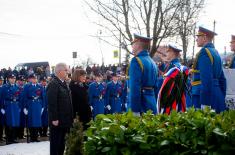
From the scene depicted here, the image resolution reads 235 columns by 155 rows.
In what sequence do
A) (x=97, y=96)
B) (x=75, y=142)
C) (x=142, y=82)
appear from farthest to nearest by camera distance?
(x=97, y=96), (x=142, y=82), (x=75, y=142)

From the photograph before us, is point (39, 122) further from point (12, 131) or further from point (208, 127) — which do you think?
point (208, 127)

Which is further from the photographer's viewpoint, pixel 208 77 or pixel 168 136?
pixel 208 77

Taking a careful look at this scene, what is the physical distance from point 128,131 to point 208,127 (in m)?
0.67

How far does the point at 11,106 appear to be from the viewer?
43.4 feet

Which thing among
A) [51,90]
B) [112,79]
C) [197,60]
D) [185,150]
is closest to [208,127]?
[185,150]

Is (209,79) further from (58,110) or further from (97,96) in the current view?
(97,96)

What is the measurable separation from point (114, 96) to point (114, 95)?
1.5 inches

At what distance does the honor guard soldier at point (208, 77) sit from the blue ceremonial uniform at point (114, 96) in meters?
9.04

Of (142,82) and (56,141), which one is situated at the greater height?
(142,82)

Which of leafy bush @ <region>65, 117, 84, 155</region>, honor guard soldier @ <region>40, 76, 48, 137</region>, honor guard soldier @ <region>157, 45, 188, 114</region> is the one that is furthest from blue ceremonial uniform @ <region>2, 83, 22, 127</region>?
leafy bush @ <region>65, 117, 84, 155</region>

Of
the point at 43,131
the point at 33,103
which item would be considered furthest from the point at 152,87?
the point at 43,131

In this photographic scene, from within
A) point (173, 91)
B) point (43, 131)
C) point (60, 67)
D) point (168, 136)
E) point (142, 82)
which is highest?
point (60, 67)

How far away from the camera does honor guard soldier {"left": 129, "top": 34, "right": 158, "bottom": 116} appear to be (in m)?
6.79

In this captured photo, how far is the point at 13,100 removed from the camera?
13297 millimetres
